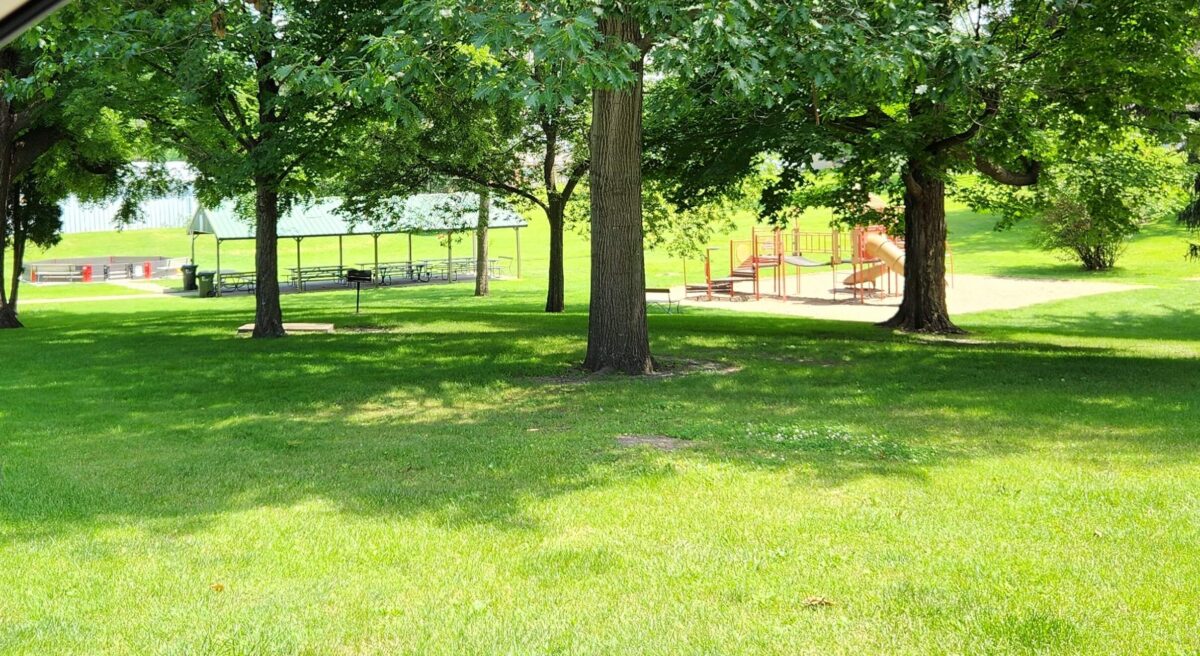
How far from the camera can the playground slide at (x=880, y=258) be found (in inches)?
1414

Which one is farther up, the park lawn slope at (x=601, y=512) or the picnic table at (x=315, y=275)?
the picnic table at (x=315, y=275)

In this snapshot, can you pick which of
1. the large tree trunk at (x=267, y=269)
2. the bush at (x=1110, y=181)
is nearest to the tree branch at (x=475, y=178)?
the large tree trunk at (x=267, y=269)

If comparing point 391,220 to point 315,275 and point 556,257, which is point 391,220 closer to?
point 556,257

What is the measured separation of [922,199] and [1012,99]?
530 cm

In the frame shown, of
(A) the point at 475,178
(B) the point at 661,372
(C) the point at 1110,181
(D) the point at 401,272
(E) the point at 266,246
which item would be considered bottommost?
(B) the point at 661,372

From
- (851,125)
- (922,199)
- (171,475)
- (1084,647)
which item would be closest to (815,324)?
(922,199)

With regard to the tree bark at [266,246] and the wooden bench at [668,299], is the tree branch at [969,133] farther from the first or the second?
the wooden bench at [668,299]

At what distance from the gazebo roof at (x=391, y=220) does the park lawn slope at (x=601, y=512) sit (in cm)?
1624

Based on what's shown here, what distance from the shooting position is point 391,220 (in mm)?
28422

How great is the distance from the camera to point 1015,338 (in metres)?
21.8

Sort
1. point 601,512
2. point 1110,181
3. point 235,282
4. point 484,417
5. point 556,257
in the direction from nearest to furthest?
point 601,512 < point 484,417 < point 1110,181 < point 556,257 < point 235,282

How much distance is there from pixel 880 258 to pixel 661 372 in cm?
2422

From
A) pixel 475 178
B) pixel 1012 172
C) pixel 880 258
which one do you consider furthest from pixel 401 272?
pixel 1012 172

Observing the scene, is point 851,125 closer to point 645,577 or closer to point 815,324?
point 815,324
